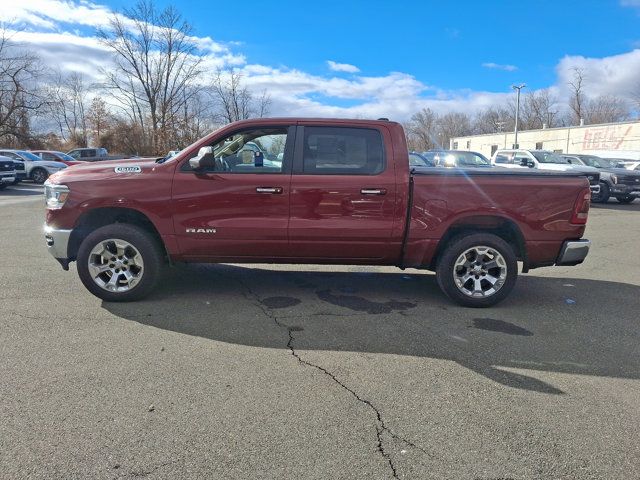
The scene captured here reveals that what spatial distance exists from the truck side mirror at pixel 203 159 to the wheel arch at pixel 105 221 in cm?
80

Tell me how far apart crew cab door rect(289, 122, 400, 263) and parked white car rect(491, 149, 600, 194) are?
14.9 meters

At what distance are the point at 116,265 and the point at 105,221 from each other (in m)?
0.54

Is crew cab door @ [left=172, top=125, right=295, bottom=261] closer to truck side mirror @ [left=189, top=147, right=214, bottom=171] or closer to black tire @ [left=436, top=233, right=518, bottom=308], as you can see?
truck side mirror @ [left=189, top=147, right=214, bottom=171]

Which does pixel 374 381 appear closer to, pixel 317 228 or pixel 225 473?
pixel 225 473

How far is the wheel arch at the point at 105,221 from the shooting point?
189 inches

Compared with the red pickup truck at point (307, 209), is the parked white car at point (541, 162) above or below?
above

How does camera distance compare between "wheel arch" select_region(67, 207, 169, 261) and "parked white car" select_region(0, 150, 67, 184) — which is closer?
"wheel arch" select_region(67, 207, 169, 261)

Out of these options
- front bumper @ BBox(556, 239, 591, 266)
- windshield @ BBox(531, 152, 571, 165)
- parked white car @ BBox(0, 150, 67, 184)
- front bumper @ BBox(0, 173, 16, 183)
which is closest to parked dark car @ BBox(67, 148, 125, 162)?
parked white car @ BBox(0, 150, 67, 184)

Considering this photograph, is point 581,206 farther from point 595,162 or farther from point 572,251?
point 595,162

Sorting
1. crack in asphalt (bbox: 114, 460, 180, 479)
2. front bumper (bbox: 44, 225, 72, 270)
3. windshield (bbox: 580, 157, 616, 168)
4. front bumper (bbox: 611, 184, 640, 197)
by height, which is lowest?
crack in asphalt (bbox: 114, 460, 180, 479)

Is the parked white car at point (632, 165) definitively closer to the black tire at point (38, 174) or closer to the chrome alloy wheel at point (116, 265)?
the chrome alloy wheel at point (116, 265)

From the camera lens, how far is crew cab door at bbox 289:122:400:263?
15.3ft

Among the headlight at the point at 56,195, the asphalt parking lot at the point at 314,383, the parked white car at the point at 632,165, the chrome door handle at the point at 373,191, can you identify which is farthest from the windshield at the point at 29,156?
the parked white car at the point at 632,165

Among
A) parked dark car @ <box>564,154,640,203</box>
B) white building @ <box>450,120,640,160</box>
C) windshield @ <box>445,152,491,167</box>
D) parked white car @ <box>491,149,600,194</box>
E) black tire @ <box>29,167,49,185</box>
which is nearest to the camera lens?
parked dark car @ <box>564,154,640,203</box>
